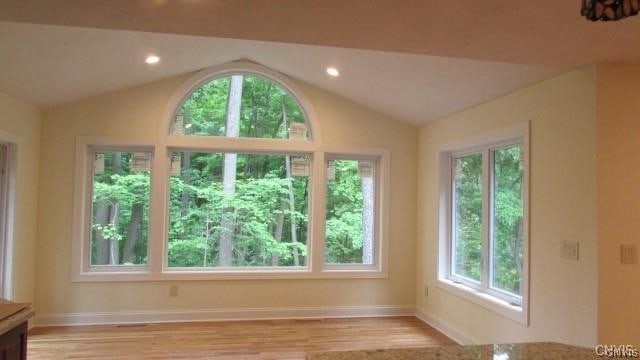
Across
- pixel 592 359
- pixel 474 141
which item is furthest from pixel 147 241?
pixel 592 359

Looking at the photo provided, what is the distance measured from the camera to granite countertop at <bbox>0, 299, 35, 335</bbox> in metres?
1.69

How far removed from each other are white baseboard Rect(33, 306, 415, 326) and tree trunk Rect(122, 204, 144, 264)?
1.89 ft

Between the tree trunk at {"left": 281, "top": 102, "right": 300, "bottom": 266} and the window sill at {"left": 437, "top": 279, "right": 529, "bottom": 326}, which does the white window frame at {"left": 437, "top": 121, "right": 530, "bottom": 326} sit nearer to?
the window sill at {"left": 437, "top": 279, "right": 529, "bottom": 326}

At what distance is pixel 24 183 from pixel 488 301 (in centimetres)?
445

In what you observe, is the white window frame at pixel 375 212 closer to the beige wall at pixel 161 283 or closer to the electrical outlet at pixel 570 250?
the beige wall at pixel 161 283

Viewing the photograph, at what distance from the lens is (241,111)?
4961 mm

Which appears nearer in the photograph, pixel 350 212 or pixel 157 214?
pixel 157 214

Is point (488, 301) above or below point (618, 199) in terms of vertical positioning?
below

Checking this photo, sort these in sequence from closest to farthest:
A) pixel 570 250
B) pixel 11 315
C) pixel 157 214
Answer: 1. pixel 11 315
2. pixel 570 250
3. pixel 157 214

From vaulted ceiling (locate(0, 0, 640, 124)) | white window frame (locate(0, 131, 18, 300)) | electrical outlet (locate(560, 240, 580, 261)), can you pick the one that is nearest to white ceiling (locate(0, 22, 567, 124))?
vaulted ceiling (locate(0, 0, 640, 124))

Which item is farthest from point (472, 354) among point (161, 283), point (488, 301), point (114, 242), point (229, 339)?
point (114, 242)

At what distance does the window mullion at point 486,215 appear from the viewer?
3.97 meters

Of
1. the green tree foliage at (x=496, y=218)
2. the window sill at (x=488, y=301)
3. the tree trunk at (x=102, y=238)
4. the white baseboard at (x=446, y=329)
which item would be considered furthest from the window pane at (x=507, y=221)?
the tree trunk at (x=102, y=238)

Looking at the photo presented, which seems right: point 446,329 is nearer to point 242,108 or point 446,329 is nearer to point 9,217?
point 242,108
